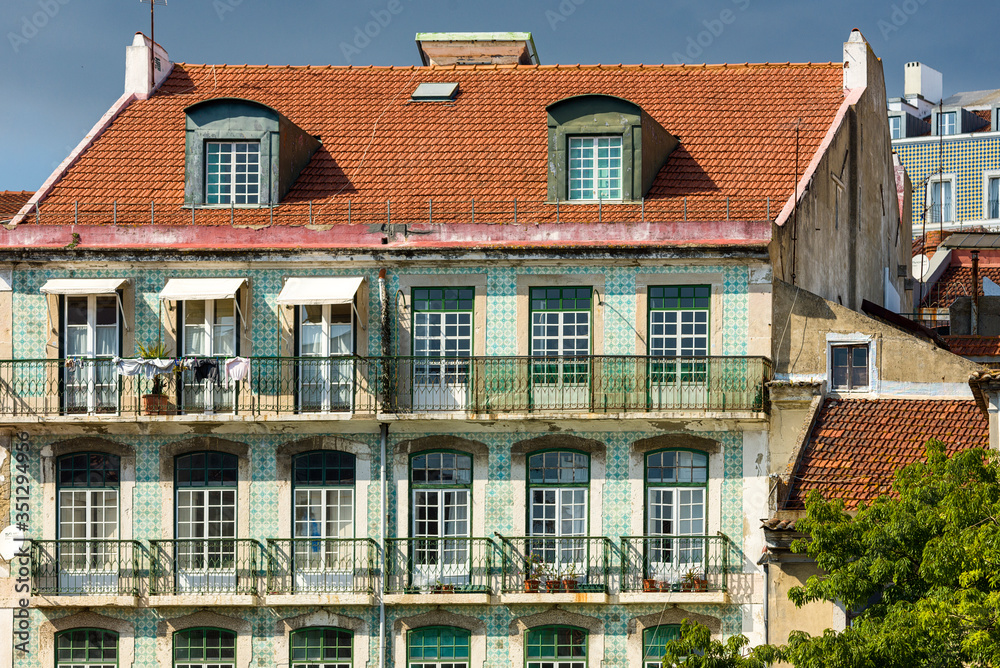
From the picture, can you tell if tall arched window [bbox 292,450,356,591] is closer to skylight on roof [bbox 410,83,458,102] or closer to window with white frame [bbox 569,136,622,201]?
window with white frame [bbox 569,136,622,201]

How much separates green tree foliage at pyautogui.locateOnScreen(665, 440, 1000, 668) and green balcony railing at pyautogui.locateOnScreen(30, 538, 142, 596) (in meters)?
11.2

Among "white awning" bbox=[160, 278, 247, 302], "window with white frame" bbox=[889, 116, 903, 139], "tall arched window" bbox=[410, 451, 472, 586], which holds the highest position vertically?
"window with white frame" bbox=[889, 116, 903, 139]

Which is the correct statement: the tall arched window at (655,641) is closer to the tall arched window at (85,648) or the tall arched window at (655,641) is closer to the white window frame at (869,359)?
the white window frame at (869,359)

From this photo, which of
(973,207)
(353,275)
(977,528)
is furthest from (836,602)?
(973,207)

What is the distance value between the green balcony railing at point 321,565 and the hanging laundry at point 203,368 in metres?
3.15

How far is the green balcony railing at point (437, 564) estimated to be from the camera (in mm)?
29531

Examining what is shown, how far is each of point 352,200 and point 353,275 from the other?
2.09 meters

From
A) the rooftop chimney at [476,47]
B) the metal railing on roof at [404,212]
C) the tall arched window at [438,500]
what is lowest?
the tall arched window at [438,500]

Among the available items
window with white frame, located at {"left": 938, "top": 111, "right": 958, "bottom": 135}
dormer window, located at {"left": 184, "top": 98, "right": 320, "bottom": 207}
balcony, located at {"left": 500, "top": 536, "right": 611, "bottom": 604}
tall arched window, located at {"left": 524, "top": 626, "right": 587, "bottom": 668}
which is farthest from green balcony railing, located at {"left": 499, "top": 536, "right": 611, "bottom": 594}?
window with white frame, located at {"left": 938, "top": 111, "right": 958, "bottom": 135}

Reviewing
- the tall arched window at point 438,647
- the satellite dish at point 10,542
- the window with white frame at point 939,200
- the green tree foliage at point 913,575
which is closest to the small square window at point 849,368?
the green tree foliage at point 913,575

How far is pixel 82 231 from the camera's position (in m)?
30.7

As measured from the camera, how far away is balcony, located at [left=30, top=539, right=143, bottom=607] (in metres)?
29.8

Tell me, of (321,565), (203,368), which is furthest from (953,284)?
(203,368)

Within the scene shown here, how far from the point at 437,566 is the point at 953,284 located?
22817 millimetres
